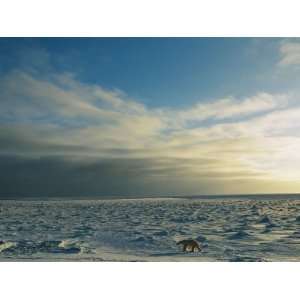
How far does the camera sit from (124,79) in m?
5.49

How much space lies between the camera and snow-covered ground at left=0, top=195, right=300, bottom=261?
4777 millimetres

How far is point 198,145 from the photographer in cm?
556

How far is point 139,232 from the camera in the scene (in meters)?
5.32

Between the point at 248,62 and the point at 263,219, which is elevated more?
the point at 248,62

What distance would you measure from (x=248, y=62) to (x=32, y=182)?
12.2 ft

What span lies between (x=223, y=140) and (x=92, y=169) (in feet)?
6.70

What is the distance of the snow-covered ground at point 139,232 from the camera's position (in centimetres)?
478
